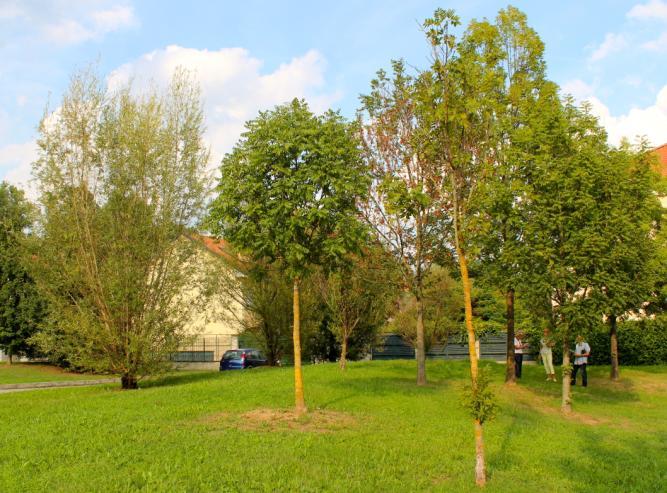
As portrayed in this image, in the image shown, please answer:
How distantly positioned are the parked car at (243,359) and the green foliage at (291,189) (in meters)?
19.0

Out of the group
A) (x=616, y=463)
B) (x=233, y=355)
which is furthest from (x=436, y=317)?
(x=616, y=463)

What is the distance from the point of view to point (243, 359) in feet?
98.0

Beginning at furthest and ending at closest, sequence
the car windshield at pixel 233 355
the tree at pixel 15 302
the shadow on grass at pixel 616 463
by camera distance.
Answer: the tree at pixel 15 302 < the car windshield at pixel 233 355 < the shadow on grass at pixel 616 463

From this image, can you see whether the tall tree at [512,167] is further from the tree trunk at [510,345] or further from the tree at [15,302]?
the tree at [15,302]

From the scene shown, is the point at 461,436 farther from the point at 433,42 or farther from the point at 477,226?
the point at 433,42

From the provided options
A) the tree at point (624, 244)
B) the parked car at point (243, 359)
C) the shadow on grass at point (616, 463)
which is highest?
the tree at point (624, 244)

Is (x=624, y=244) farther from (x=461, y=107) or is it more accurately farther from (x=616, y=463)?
(x=461, y=107)

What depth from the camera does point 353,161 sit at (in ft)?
39.6

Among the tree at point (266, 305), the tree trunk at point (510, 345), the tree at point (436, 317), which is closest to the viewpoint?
the tree trunk at point (510, 345)

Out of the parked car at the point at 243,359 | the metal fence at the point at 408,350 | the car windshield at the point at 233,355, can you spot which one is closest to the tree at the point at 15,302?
the car windshield at the point at 233,355

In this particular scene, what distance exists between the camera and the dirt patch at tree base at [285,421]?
401 inches

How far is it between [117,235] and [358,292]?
26.6ft

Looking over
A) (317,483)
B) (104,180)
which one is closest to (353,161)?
(317,483)

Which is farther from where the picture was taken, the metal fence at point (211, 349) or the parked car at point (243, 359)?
the metal fence at point (211, 349)
